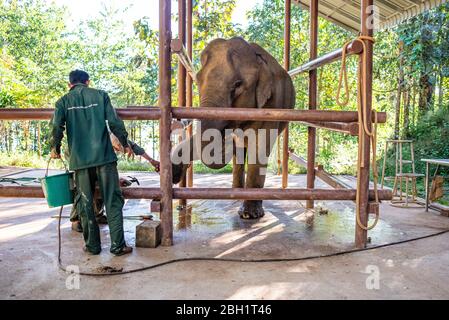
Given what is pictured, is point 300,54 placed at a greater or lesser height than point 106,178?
greater

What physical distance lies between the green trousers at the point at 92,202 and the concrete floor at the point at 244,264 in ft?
0.50

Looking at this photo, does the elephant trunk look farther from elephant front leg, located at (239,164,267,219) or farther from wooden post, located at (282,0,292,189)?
wooden post, located at (282,0,292,189)

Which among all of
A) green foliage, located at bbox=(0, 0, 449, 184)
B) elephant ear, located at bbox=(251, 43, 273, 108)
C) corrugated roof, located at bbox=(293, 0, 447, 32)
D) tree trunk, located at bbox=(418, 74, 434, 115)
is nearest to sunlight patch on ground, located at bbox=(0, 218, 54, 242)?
elephant ear, located at bbox=(251, 43, 273, 108)

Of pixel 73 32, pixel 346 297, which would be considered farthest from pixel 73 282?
pixel 73 32

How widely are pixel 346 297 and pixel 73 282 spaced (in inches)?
77.7

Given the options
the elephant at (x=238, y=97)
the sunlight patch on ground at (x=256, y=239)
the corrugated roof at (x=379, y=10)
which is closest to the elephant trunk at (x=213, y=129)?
the elephant at (x=238, y=97)

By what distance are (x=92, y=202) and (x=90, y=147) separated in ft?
1.67

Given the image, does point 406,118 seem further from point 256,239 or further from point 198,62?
point 256,239

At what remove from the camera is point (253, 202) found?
18.8 ft

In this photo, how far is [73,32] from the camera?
972 inches

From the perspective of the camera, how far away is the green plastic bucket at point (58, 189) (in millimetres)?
3879

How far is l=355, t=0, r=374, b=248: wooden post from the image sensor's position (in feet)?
13.9
